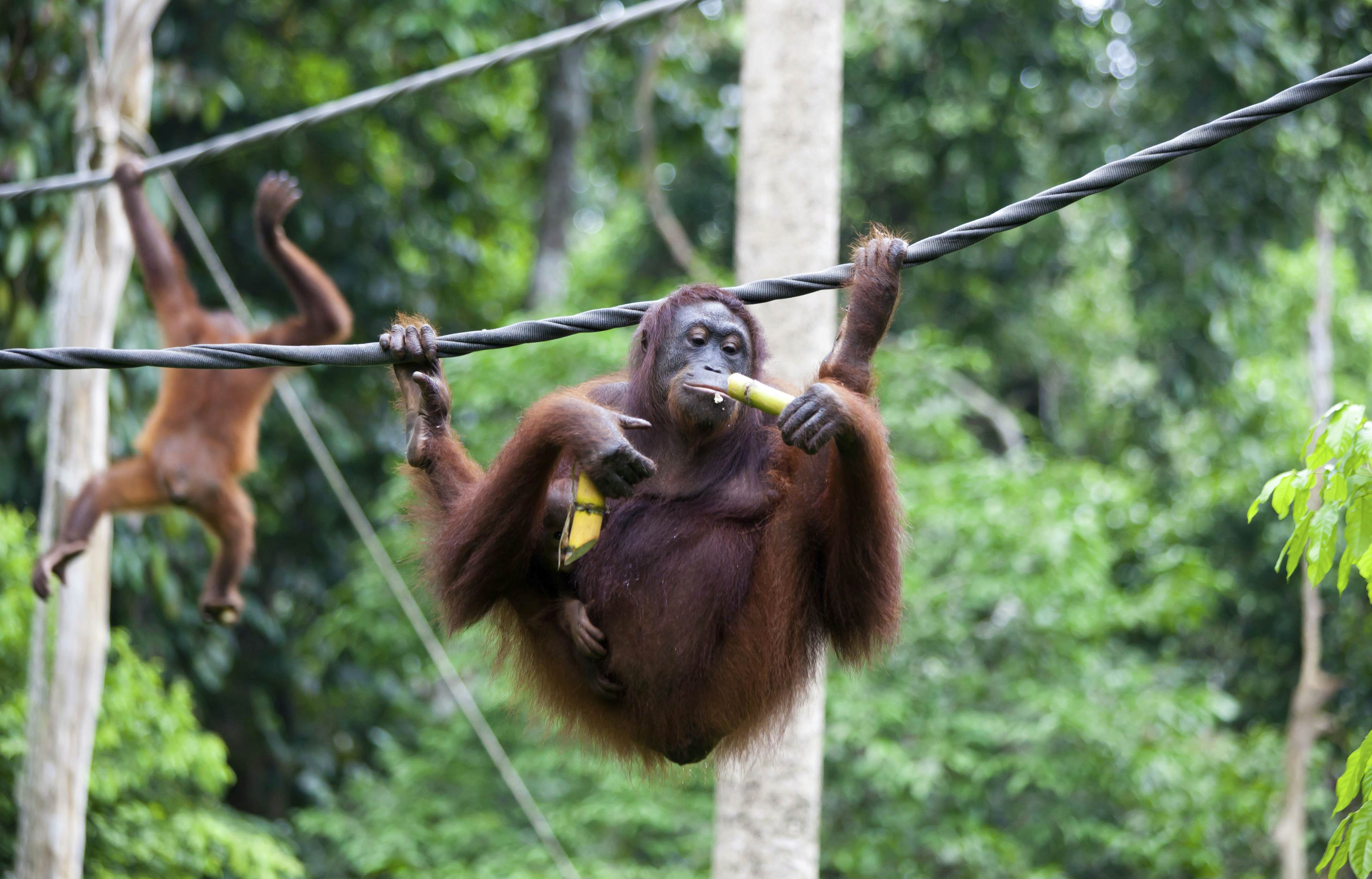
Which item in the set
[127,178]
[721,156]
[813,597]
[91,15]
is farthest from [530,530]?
[721,156]

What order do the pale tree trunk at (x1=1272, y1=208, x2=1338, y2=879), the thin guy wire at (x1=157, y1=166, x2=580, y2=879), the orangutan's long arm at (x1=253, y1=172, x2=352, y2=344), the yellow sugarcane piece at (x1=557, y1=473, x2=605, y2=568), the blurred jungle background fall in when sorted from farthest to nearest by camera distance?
the pale tree trunk at (x1=1272, y1=208, x2=1338, y2=879) → the blurred jungle background → the thin guy wire at (x1=157, y1=166, x2=580, y2=879) → the orangutan's long arm at (x1=253, y1=172, x2=352, y2=344) → the yellow sugarcane piece at (x1=557, y1=473, x2=605, y2=568)

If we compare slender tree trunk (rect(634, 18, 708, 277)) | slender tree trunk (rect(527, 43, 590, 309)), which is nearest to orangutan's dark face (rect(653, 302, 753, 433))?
slender tree trunk (rect(634, 18, 708, 277))

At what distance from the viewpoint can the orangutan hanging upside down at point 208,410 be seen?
549 centimetres

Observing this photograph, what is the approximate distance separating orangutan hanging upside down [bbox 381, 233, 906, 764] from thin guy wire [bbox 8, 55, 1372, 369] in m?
0.14

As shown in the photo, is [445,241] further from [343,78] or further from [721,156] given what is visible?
[721,156]

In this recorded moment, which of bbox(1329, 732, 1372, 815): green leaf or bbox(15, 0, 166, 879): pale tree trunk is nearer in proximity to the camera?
bbox(1329, 732, 1372, 815): green leaf

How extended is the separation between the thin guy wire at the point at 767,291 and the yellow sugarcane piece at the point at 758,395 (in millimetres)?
203

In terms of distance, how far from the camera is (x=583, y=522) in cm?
276

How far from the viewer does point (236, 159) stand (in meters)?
9.27

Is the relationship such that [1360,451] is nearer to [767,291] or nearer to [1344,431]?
[1344,431]

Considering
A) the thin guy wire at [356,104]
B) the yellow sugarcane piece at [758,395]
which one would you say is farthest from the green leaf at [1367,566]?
the thin guy wire at [356,104]

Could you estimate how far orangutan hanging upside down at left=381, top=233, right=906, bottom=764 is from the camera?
304cm

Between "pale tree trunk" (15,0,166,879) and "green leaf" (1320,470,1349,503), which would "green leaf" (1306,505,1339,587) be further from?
"pale tree trunk" (15,0,166,879)

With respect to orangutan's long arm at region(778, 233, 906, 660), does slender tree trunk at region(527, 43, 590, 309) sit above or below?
above
